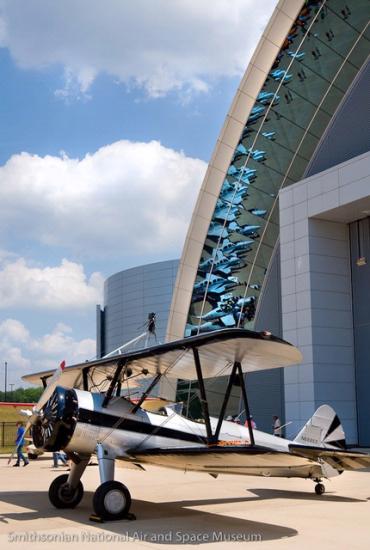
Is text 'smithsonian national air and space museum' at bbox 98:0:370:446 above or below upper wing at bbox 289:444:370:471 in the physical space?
above

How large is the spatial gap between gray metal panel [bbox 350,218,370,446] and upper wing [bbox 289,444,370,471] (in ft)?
43.9

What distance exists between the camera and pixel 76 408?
9555 millimetres

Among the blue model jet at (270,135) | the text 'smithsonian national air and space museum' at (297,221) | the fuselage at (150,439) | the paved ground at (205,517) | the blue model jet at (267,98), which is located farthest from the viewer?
the blue model jet at (270,135)

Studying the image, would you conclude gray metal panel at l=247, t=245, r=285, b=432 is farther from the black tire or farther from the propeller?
the propeller

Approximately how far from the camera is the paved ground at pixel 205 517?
7496 millimetres

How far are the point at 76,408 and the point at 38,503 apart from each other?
2.52m

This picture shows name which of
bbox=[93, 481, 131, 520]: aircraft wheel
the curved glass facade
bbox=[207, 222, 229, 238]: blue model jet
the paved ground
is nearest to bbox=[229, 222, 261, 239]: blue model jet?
the curved glass facade

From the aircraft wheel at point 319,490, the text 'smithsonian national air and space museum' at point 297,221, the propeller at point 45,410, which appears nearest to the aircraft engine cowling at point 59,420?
the propeller at point 45,410

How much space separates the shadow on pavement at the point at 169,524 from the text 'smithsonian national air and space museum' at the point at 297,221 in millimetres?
13000

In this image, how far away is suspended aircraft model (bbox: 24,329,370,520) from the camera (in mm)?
8945

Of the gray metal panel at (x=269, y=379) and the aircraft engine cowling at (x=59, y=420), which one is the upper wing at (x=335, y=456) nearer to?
the aircraft engine cowling at (x=59, y=420)

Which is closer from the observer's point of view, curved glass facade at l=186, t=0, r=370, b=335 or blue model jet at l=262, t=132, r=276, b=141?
curved glass facade at l=186, t=0, r=370, b=335

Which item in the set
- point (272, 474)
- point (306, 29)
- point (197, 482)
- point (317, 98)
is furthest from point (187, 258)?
point (272, 474)

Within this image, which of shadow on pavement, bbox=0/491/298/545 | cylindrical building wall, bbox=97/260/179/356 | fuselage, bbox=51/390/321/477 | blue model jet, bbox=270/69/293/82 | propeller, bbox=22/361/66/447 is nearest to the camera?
shadow on pavement, bbox=0/491/298/545
